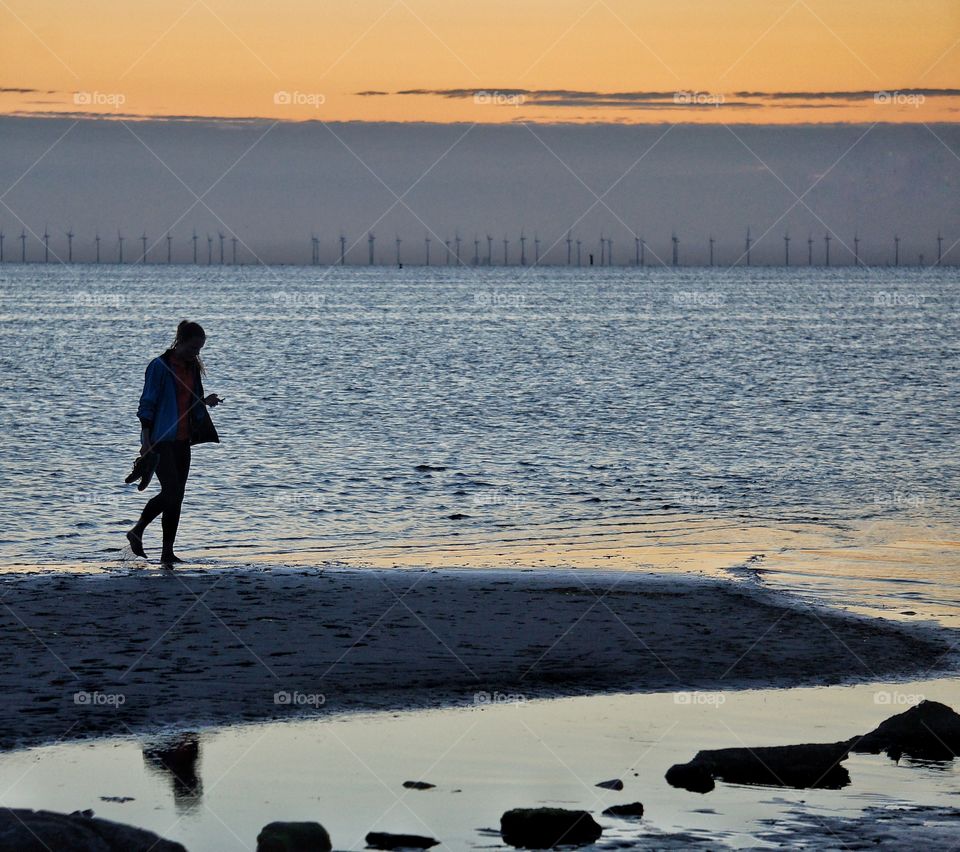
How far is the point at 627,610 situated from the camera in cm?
1334

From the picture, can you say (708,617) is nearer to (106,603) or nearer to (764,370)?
(106,603)

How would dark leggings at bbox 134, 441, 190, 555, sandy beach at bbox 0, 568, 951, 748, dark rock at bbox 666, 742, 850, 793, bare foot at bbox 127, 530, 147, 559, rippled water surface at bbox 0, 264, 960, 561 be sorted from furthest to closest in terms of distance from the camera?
rippled water surface at bbox 0, 264, 960, 561 < bare foot at bbox 127, 530, 147, 559 < dark leggings at bbox 134, 441, 190, 555 < sandy beach at bbox 0, 568, 951, 748 < dark rock at bbox 666, 742, 850, 793

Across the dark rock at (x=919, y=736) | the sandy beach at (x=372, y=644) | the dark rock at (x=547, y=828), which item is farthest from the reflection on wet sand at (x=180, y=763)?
the dark rock at (x=919, y=736)

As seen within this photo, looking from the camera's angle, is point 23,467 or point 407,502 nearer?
point 407,502

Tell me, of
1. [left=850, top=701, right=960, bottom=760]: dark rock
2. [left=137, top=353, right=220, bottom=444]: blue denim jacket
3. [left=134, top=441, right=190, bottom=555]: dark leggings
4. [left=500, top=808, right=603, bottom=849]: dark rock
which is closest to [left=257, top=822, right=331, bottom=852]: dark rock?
[left=500, top=808, right=603, bottom=849]: dark rock

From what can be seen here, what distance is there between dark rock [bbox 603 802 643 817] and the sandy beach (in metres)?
2.52

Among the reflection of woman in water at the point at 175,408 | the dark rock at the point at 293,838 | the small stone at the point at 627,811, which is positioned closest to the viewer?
the dark rock at the point at 293,838

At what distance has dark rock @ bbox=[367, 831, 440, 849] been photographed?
6.94 metres

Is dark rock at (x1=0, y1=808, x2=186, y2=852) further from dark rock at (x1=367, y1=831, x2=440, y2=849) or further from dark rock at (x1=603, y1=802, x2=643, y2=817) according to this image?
dark rock at (x1=603, y1=802, x2=643, y2=817)

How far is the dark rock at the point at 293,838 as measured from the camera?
673cm

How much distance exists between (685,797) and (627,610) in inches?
213

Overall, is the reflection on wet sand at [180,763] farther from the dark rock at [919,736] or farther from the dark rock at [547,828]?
the dark rock at [919,736]

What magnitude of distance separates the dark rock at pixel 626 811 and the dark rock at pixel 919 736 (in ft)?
6.69

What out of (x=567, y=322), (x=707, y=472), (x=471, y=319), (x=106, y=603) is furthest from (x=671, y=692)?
(x=471, y=319)
